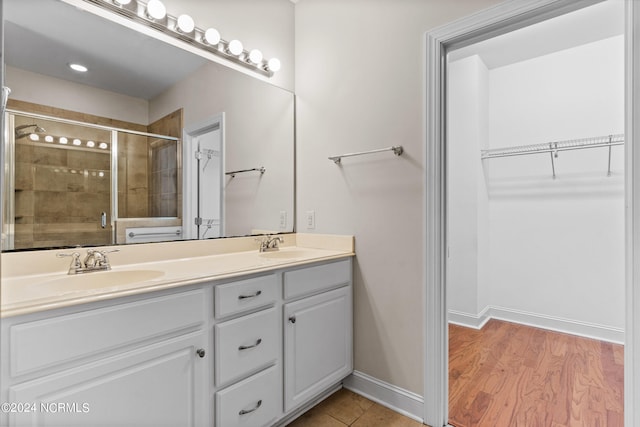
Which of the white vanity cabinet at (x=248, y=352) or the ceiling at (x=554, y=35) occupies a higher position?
the ceiling at (x=554, y=35)

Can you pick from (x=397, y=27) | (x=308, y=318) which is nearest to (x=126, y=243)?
(x=308, y=318)

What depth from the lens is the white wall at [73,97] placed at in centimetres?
124

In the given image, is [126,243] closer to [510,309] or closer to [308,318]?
[308,318]

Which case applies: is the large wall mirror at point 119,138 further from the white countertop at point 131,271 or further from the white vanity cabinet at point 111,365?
the white vanity cabinet at point 111,365

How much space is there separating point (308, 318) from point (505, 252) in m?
2.39

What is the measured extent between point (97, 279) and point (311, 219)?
123 centimetres

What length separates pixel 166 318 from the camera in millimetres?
1125

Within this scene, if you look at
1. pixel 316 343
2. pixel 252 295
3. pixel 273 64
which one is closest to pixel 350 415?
pixel 316 343

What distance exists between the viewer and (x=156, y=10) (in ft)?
5.09

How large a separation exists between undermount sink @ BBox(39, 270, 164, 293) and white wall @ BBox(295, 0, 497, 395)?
3.59 feet

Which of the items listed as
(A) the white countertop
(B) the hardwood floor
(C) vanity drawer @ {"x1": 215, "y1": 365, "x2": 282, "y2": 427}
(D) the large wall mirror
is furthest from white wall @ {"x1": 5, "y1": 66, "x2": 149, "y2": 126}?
(B) the hardwood floor

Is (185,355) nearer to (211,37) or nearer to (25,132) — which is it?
(25,132)

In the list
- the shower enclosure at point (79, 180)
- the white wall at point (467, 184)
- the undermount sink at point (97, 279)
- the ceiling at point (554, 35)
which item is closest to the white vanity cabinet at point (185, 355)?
the undermount sink at point (97, 279)

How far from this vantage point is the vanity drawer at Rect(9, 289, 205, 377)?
87cm
